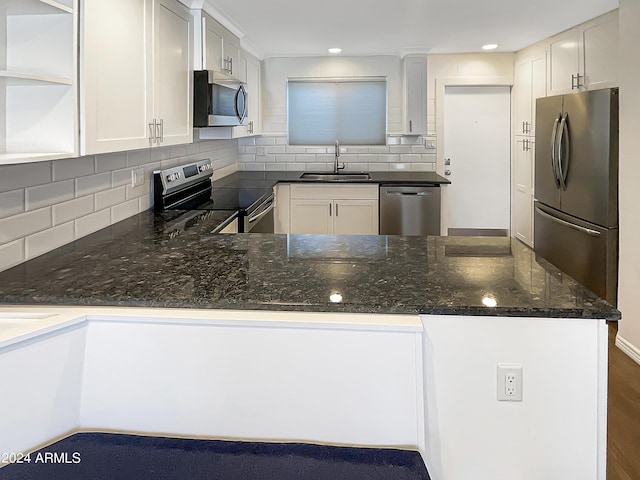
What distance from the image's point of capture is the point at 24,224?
191 cm

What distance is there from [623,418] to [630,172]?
1427mm

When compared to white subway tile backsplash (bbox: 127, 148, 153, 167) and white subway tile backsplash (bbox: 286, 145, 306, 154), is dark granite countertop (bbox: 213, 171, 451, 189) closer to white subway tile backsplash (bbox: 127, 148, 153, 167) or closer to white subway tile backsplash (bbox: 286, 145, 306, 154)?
white subway tile backsplash (bbox: 286, 145, 306, 154)

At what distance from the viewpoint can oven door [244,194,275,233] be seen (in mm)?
3411

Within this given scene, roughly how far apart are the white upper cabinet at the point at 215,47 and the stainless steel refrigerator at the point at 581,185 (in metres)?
2.45

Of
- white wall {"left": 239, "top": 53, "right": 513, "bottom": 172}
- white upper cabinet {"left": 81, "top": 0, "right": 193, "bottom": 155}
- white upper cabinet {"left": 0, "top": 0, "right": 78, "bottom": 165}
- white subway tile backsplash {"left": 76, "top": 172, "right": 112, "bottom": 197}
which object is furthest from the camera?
white wall {"left": 239, "top": 53, "right": 513, "bottom": 172}

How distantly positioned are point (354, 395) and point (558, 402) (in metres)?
0.55

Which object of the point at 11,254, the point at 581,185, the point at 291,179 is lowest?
the point at 11,254

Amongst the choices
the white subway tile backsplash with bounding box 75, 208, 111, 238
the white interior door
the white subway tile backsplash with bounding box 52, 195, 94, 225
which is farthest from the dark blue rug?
the white interior door

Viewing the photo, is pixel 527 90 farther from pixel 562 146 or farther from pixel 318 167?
pixel 318 167

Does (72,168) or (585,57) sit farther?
(585,57)

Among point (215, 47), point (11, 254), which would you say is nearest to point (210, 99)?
point (215, 47)

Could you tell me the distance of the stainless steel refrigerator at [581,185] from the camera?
3473 millimetres

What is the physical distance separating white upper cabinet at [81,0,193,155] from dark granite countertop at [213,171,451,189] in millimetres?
1628

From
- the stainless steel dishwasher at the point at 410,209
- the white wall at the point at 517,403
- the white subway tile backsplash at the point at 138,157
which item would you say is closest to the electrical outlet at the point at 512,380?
the white wall at the point at 517,403
